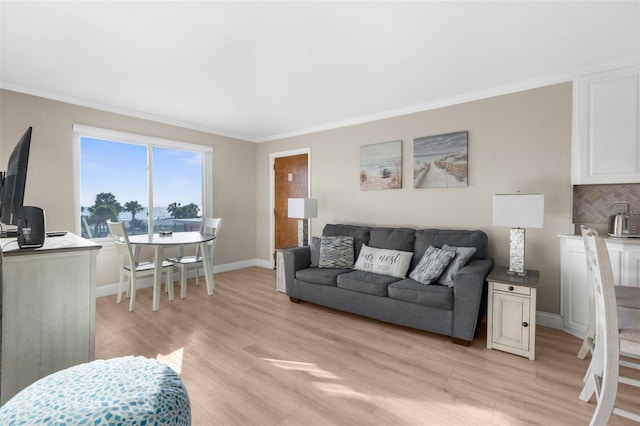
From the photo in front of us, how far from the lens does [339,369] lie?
7.41ft

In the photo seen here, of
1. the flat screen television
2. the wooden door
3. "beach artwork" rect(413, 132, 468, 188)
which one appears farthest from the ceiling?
the wooden door

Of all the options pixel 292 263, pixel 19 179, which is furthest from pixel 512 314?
pixel 19 179

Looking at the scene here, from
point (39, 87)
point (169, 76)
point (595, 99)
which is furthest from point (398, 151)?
point (39, 87)

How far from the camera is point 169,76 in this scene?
3.04 meters

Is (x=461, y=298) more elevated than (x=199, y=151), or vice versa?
(x=199, y=151)

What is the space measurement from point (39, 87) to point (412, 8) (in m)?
3.95

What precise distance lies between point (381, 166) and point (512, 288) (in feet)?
7.35

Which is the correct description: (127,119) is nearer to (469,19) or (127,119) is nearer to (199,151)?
(199,151)

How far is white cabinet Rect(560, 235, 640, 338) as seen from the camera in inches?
96.5

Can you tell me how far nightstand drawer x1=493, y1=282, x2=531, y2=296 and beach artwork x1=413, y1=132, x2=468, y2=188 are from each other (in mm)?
1359

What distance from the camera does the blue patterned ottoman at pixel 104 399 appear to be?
93 cm

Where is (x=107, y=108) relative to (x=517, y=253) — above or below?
above

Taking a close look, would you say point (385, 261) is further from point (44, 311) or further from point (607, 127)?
point (44, 311)

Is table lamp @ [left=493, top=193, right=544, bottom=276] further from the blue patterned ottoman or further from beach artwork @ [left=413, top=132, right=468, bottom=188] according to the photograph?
the blue patterned ottoman
